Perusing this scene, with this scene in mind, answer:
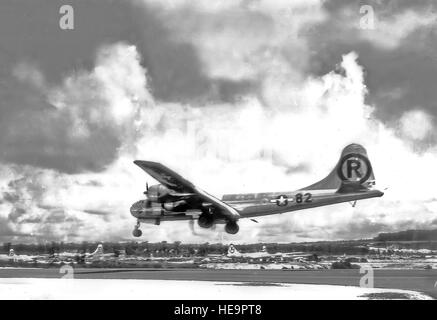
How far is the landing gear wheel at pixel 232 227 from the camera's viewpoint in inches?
1071

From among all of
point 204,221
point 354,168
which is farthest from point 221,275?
point 354,168

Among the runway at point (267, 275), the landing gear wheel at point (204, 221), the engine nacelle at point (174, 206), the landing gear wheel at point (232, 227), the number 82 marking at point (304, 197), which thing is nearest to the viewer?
the runway at point (267, 275)

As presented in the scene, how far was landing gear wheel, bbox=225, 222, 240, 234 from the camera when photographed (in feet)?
89.2

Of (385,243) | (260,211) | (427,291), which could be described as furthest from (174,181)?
(427,291)

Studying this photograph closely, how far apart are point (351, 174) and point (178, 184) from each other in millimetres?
8800

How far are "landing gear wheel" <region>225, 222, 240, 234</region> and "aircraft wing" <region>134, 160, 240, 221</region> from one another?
321 mm

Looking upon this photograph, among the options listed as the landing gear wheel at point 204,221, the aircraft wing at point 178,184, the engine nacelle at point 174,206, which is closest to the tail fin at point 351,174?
the aircraft wing at point 178,184

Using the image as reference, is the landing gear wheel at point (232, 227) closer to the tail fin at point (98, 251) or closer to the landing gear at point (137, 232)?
the landing gear at point (137, 232)

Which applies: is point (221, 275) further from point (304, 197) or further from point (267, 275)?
point (304, 197)

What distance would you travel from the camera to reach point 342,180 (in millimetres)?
27609

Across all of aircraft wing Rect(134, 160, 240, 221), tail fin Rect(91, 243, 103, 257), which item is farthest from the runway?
aircraft wing Rect(134, 160, 240, 221)

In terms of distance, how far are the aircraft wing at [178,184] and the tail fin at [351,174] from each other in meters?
4.24

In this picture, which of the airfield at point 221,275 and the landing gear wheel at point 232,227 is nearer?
the airfield at point 221,275

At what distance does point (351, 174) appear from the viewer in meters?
27.1
